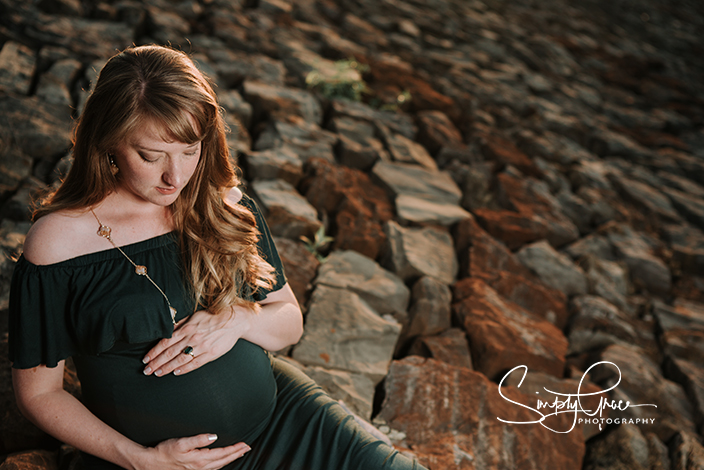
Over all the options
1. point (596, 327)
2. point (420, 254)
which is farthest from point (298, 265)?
point (596, 327)

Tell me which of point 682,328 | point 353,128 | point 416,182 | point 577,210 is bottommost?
point 682,328

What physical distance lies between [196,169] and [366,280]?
153 centimetres

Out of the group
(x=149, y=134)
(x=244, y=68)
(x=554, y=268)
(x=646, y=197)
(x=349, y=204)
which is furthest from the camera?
(x=646, y=197)

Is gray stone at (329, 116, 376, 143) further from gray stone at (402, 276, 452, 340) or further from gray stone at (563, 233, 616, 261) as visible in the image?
gray stone at (563, 233, 616, 261)

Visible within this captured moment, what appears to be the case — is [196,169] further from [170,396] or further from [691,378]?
[691,378]

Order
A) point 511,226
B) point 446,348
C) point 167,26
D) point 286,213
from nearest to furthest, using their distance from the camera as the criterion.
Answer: point 446,348
point 286,213
point 511,226
point 167,26

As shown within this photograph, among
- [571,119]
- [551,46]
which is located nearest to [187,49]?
[571,119]

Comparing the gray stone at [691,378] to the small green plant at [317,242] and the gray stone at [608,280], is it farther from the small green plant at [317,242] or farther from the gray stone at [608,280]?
the small green plant at [317,242]

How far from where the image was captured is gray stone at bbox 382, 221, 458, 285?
2.93 m

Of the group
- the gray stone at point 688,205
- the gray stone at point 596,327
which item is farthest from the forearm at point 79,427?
the gray stone at point 688,205

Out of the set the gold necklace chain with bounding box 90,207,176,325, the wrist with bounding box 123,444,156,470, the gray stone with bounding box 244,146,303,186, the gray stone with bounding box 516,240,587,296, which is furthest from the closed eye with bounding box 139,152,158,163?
the gray stone with bounding box 516,240,587,296

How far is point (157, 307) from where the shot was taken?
1.34 metres

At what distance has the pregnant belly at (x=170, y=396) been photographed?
131cm

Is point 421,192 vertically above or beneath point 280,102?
beneath
